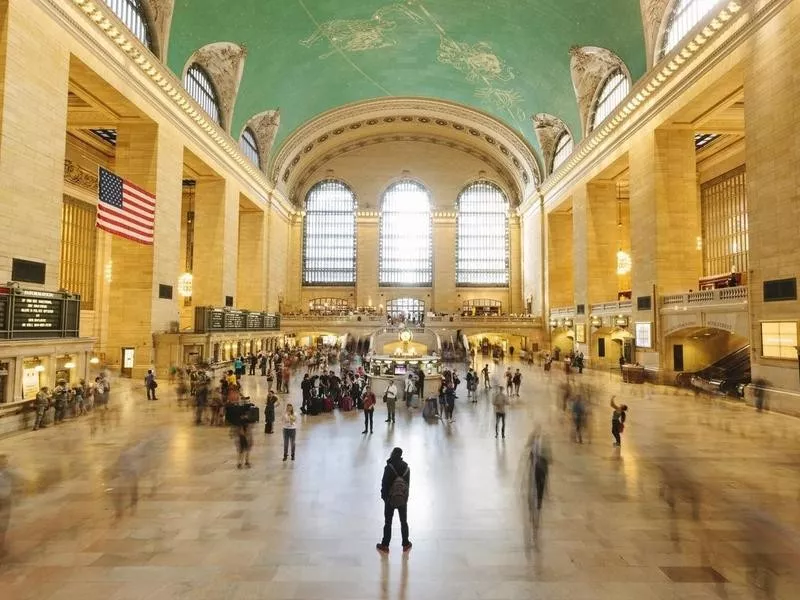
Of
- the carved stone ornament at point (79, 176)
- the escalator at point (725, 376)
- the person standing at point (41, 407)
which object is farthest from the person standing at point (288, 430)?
the carved stone ornament at point (79, 176)

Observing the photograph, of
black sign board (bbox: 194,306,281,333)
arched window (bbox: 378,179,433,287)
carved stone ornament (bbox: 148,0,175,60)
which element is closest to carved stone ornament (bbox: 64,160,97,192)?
carved stone ornament (bbox: 148,0,175,60)

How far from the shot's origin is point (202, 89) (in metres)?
22.7

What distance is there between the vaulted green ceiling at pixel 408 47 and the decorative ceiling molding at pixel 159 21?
1.31 feet

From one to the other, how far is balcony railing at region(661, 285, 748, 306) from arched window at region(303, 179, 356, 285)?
84.9 feet

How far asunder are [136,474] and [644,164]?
19.9 m

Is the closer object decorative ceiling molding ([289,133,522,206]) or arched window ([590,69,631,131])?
arched window ([590,69,631,131])

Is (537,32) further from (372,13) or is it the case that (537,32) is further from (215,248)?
(215,248)

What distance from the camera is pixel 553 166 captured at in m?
31.2

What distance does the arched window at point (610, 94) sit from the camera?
71.8ft

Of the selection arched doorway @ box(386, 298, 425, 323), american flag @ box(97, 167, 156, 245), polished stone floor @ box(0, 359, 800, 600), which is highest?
american flag @ box(97, 167, 156, 245)

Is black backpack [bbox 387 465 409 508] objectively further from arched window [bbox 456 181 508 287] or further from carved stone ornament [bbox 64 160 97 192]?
arched window [bbox 456 181 508 287]

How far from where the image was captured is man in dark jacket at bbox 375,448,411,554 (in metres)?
4.66

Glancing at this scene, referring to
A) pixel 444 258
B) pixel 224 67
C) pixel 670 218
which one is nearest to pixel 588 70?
pixel 670 218

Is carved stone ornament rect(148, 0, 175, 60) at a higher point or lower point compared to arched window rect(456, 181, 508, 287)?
higher
